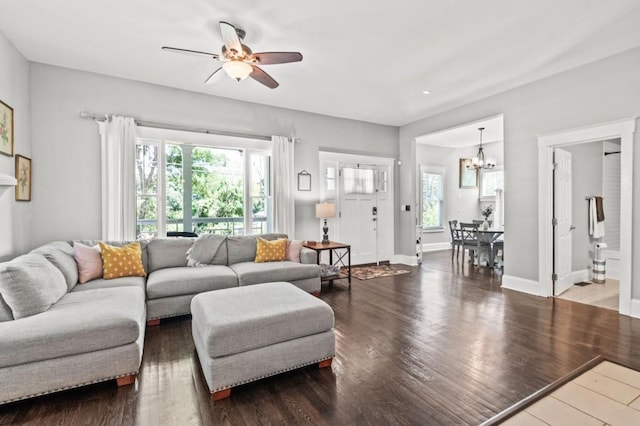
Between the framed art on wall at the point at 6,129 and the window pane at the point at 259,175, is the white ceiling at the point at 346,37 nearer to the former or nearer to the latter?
the framed art on wall at the point at 6,129

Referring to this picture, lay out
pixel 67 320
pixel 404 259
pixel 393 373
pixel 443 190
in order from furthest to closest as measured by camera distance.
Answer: pixel 443 190, pixel 404 259, pixel 393 373, pixel 67 320

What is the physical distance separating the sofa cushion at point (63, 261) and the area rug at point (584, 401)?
Answer: 355cm

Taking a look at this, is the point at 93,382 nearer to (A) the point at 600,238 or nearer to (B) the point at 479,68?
(B) the point at 479,68

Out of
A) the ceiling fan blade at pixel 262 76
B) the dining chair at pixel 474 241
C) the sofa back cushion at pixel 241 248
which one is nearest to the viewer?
the ceiling fan blade at pixel 262 76

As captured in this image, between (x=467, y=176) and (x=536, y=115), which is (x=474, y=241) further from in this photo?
(x=467, y=176)

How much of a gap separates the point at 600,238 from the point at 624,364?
3.58 metres

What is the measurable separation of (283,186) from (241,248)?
1.36m

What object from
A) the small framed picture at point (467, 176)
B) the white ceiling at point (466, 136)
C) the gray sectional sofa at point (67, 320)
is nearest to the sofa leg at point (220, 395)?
the gray sectional sofa at point (67, 320)

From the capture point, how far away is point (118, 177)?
4.00 m

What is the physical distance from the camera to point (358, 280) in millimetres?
5133

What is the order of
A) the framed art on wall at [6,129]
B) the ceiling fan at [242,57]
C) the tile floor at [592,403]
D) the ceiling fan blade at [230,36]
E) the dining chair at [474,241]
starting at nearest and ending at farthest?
the tile floor at [592,403] → the ceiling fan blade at [230,36] → the ceiling fan at [242,57] → the framed art on wall at [6,129] → the dining chair at [474,241]

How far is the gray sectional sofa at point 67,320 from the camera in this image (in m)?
1.88

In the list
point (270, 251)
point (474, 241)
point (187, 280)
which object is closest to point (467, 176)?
point (474, 241)

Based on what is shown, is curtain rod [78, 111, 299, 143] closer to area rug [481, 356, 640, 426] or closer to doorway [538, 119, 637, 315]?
doorway [538, 119, 637, 315]
